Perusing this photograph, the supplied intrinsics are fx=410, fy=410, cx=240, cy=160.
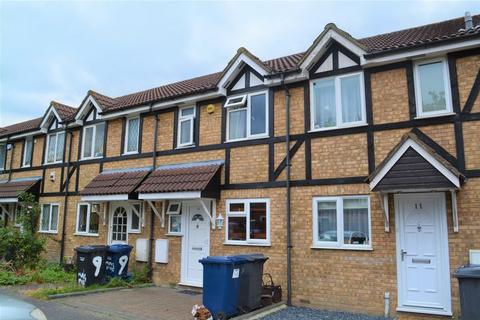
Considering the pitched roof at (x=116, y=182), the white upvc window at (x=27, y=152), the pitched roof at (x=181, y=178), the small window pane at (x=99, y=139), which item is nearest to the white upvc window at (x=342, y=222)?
the pitched roof at (x=181, y=178)

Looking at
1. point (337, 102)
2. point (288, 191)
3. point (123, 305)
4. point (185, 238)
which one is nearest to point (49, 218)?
point (185, 238)

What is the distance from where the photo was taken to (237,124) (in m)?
11.9

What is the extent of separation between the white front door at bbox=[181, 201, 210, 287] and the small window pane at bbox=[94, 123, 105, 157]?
5075mm

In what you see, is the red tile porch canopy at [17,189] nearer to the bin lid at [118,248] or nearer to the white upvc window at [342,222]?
the bin lid at [118,248]

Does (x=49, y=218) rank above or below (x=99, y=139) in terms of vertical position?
below

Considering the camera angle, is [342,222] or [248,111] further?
[248,111]

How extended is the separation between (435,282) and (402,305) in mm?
838

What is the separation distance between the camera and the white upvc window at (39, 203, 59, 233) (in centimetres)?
1662

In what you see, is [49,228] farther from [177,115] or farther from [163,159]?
[177,115]

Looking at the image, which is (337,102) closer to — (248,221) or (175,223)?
(248,221)

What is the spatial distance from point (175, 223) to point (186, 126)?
3.08 meters

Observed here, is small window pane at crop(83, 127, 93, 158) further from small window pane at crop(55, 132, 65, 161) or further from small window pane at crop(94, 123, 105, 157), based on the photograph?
small window pane at crop(55, 132, 65, 161)

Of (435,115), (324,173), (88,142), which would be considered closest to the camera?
(435,115)

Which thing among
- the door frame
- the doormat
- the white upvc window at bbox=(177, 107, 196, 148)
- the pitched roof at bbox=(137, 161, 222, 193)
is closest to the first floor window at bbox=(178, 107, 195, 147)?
the white upvc window at bbox=(177, 107, 196, 148)
